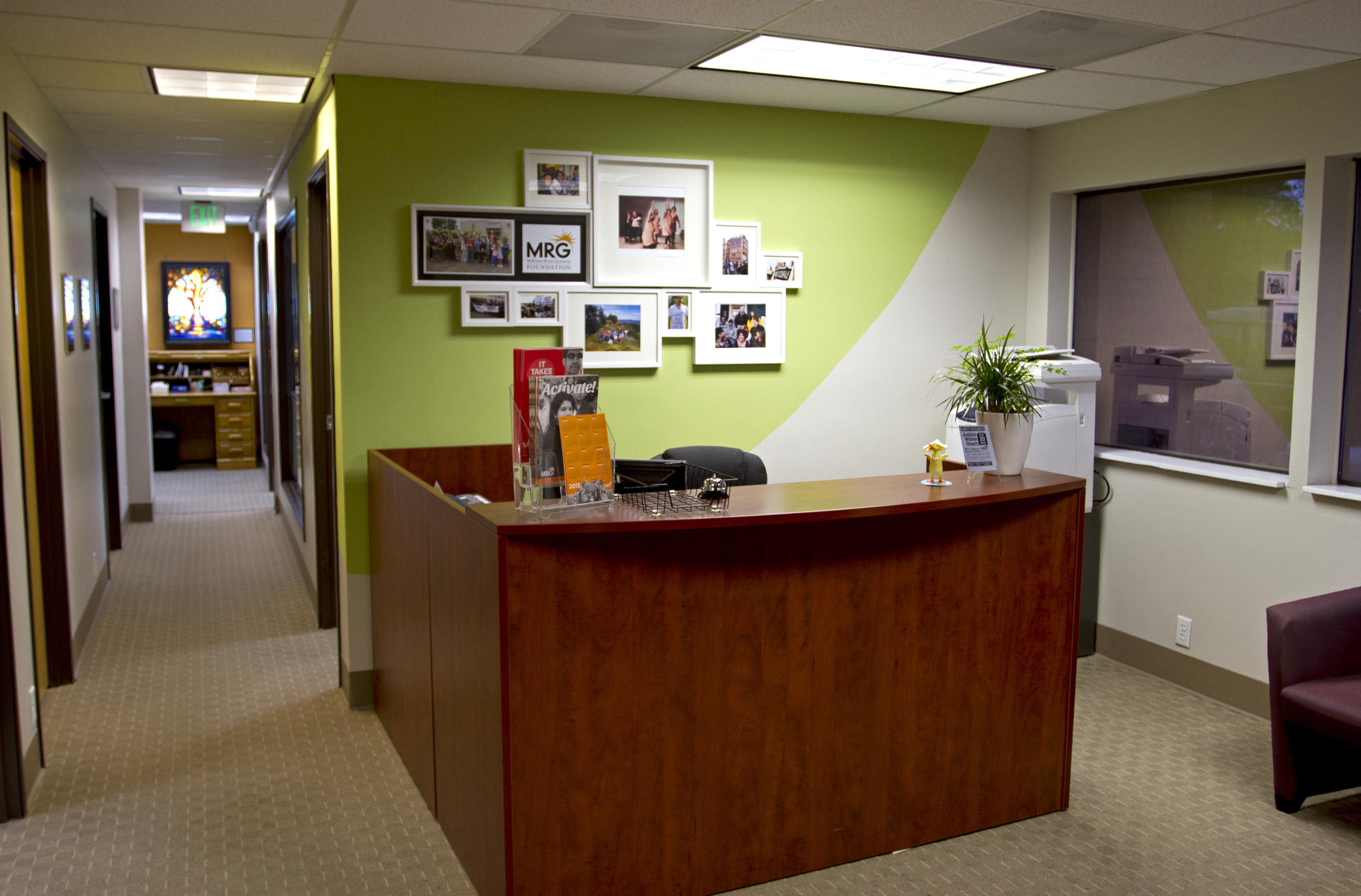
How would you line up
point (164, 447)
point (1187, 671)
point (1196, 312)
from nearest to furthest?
point (1187, 671) < point (1196, 312) < point (164, 447)

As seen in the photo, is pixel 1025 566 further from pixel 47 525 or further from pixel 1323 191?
pixel 47 525

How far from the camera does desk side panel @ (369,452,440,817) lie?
3.34 meters

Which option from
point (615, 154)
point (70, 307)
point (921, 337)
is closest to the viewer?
point (615, 154)

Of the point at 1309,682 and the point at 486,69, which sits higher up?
the point at 486,69

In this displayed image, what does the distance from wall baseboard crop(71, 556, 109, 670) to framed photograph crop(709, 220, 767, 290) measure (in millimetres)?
3362

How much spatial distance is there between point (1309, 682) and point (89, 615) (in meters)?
5.54

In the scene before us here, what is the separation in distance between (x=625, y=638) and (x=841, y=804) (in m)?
0.90

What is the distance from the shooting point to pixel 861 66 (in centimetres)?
398

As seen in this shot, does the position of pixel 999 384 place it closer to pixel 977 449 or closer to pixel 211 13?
pixel 977 449

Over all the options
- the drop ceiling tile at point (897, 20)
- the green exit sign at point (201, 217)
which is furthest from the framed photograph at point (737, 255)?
the green exit sign at point (201, 217)

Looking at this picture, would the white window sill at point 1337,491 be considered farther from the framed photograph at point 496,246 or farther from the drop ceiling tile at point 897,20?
the framed photograph at point 496,246

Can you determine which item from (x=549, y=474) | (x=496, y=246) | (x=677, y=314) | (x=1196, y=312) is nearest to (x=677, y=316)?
(x=677, y=314)

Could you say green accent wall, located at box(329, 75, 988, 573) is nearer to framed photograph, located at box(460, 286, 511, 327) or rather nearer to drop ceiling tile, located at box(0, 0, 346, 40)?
framed photograph, located at box(460, 286, 511, 327)

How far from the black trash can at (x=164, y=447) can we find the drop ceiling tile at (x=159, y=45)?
26.5 ft
